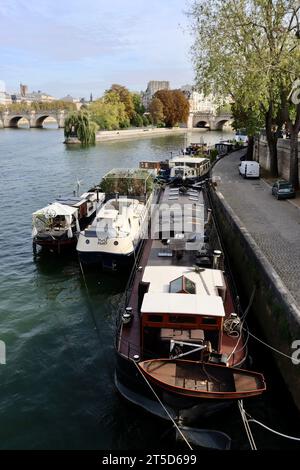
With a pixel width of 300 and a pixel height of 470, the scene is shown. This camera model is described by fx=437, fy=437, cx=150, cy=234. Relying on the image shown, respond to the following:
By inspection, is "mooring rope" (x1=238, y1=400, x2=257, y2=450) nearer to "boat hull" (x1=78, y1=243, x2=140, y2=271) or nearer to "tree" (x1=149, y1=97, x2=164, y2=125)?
"boat hull" (x1=78, y1=243, x2=140, y2=271)

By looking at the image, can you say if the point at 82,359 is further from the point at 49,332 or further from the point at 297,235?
the point at 297,235

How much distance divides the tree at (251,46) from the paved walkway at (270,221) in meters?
6.45

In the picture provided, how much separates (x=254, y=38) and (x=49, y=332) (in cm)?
2382

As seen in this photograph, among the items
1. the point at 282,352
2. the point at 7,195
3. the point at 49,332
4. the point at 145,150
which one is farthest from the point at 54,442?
the point at 145,150

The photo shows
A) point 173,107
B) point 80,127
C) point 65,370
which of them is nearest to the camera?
point 65,370

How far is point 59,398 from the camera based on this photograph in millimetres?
13484

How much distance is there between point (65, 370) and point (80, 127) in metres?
82.8

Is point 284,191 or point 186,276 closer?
point 186,276

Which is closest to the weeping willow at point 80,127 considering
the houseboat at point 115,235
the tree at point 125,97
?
the tree at point 125,97

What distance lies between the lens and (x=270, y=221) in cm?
2411

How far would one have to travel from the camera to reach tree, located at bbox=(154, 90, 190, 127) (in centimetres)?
14500

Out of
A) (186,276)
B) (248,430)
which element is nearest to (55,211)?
(186,276)

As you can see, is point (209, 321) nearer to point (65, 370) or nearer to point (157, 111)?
point (65, 370)

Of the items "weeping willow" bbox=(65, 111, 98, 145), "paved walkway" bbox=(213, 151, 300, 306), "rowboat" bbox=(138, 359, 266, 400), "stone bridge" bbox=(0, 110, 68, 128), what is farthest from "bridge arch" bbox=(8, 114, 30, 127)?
"rowboat" bbox=(138, 359, 266, 400)
